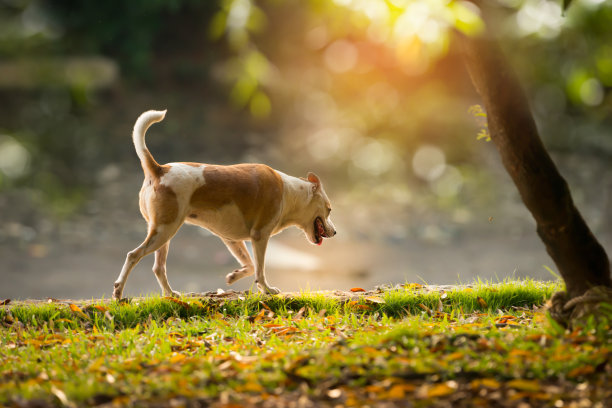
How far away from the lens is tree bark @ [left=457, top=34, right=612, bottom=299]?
443 cm

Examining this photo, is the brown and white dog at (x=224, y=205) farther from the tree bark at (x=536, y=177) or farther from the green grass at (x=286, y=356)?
the tree bark at (x=536, y=177)

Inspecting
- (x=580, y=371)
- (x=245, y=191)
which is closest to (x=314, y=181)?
(x=245, y=191)

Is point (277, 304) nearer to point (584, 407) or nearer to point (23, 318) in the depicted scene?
point (23, 318)

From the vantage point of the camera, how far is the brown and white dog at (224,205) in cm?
532

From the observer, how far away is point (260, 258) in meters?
5.88

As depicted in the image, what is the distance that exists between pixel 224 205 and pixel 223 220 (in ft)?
0.50

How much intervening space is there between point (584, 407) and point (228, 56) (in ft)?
57.8

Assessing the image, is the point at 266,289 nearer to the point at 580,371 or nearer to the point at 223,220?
the point at 223,220

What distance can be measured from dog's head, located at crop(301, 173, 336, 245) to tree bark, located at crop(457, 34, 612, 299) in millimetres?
2165

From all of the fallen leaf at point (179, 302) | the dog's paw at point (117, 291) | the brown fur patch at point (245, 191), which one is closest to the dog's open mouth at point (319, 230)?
the brown fur patch at point (245, 191)

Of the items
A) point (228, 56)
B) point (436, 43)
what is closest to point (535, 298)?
point (436, 43)

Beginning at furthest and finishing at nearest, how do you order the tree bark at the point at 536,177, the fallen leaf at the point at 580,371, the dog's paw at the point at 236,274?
1. the dog's paw at the point at 236,274
2. the tree bark at the point at 536,177
3. the fallen leaf at the point at 580,371

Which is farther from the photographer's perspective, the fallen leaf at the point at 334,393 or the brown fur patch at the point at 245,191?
the brown fur patch at the point at 245,191

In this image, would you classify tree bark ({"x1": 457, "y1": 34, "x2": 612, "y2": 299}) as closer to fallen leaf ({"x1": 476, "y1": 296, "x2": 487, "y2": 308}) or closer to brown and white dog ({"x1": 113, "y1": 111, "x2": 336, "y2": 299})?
fallen leaf ({"x1": 476, "y1": 296, "x2": 487, "y2": 308})
